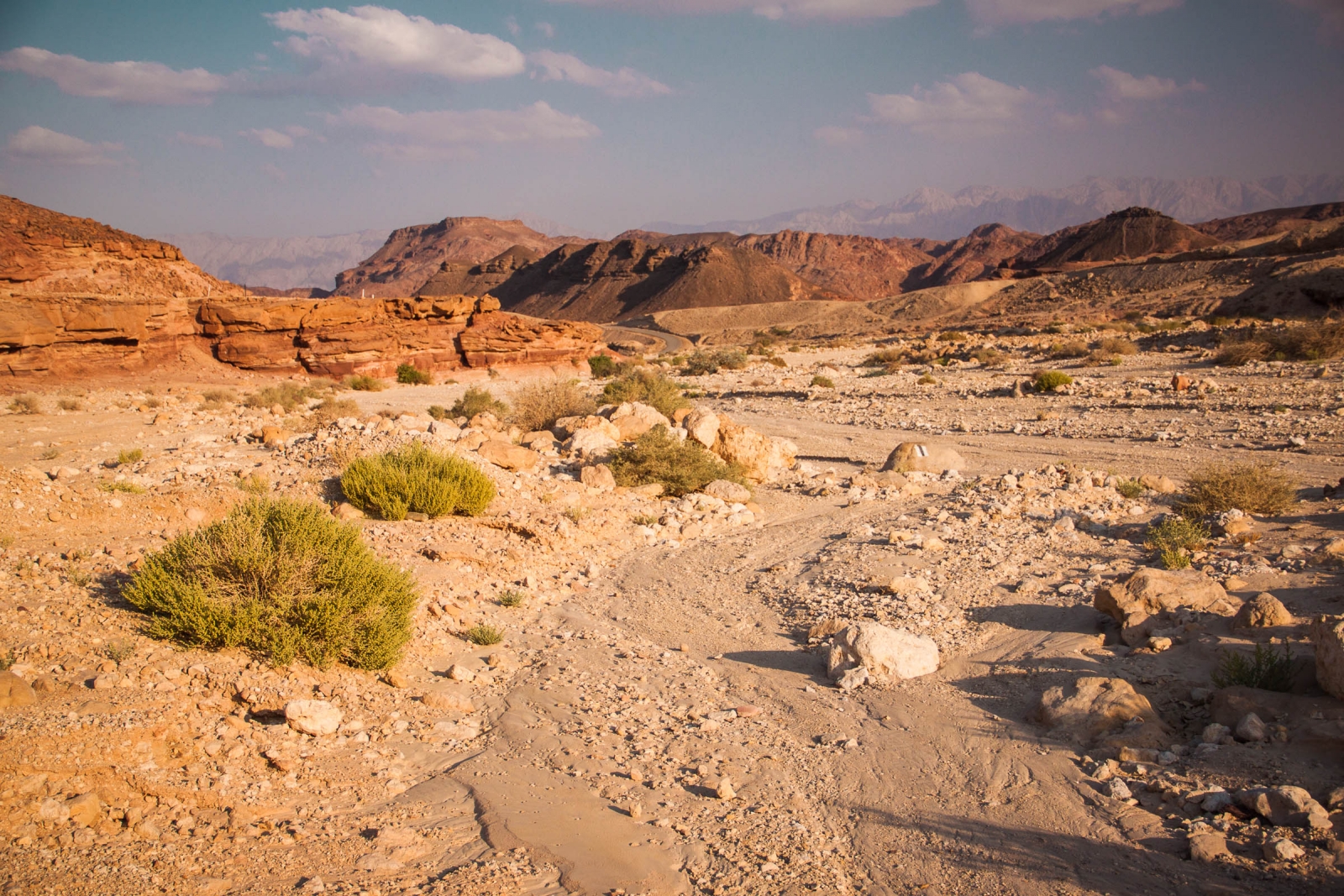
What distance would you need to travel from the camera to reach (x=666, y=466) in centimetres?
1062

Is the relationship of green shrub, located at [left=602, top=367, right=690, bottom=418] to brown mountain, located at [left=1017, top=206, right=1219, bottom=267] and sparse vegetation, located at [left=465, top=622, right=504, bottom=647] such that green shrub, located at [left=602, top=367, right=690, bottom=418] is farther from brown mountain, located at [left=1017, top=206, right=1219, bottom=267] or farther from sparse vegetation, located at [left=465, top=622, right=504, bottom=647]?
brown mountain, located at [left=1017, top=206, right=1219, bottom=267]

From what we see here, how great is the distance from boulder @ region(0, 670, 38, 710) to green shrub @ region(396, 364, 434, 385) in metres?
23.7

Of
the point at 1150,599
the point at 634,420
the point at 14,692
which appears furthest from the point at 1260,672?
the point at 634,420

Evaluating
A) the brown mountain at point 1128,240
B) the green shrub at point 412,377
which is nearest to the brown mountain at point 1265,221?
the brown mountain at point 1128,240

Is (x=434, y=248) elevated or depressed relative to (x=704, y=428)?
elevated

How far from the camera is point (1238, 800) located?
3.42 metres

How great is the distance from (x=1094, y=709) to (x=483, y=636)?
4.21 m

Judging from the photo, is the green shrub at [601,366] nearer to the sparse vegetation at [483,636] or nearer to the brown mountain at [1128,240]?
the sparse vegetation at [483,636]

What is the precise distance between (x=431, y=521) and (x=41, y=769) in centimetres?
500

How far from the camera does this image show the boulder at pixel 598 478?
10367 millimetres

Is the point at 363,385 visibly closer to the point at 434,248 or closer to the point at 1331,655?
the point at 1331,655

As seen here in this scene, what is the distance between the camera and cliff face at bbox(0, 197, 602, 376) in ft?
69.9

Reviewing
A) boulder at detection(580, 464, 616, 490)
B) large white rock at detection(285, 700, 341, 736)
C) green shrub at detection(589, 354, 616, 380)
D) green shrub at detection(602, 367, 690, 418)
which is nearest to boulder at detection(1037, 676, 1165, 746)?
large white rock at detection(285, 700, 341, 736)

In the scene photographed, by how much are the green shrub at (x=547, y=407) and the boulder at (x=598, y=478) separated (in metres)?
3.77
